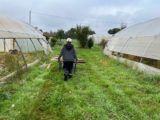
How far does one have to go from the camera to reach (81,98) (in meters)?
8.45

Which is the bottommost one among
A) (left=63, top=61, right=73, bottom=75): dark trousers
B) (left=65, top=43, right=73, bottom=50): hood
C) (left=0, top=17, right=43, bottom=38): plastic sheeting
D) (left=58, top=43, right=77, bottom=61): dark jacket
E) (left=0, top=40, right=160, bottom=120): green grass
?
(left=0, top=40, right=160, bottom=120): green grass

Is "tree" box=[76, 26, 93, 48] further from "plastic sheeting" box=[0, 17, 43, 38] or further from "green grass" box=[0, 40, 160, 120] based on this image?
"green grass" box=[0, 40, 160, 120]

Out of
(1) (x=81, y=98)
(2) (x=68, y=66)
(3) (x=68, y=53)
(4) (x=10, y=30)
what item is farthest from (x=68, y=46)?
(4) (x=10, y=30)

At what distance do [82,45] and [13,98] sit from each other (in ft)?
105

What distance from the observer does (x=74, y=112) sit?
23.3 ft

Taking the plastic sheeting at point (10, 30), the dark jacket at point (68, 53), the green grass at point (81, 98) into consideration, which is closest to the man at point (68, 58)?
the dark jacket at point (68, 53)

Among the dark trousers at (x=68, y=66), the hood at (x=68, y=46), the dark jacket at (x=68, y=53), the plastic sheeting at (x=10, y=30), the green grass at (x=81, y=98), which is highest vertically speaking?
the plastic sheeting at (x=10, y=30)

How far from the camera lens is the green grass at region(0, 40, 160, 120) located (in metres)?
6.98

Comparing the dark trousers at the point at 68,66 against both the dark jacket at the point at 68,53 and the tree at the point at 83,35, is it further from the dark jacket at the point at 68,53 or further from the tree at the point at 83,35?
the tree at the point at 83,35

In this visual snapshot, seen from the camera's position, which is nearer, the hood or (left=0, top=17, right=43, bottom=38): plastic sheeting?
the hood

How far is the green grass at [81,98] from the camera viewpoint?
275 inches

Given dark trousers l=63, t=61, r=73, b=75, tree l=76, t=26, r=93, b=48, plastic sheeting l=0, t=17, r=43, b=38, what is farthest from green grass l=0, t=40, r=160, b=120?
tree l=76, t=26, r=93, b=48

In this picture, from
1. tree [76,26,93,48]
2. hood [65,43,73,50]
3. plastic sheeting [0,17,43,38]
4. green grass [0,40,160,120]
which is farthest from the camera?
tree [76,26,93,48]

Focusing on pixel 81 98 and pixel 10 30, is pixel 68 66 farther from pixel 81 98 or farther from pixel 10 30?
pixel 10 30
